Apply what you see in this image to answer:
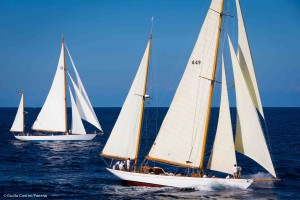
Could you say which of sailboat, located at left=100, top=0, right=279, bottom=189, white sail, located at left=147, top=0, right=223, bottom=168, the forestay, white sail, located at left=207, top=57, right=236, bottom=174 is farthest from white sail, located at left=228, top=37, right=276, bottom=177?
the forestay

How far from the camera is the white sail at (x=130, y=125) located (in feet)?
120

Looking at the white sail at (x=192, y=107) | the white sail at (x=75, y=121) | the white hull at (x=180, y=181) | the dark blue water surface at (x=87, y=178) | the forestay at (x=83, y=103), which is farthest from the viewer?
the white sail at (x=75, y=121)

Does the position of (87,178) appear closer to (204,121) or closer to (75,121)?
(204,121)

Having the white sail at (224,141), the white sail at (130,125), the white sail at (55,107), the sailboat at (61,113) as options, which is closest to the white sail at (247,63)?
the white sail at (224,141)

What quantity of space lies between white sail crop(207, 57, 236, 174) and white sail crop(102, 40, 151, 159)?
6.55 m

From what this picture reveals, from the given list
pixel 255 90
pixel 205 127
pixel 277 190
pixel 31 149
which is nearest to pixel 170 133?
pixel 205 127

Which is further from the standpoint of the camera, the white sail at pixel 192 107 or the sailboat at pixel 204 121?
the white sail at pixel 192 107

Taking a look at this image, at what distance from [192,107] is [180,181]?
560cm

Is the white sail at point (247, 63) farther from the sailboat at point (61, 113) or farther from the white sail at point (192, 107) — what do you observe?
the sailboat at point (61, 113)

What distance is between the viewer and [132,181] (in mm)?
35938

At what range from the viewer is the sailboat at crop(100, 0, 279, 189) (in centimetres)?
3198

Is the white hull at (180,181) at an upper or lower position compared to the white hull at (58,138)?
lower

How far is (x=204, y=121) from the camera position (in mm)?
34375

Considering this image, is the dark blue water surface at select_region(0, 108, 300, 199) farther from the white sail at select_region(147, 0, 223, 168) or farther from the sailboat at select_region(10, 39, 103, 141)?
the sailboat at select_region(10, 39, 103, 141)
